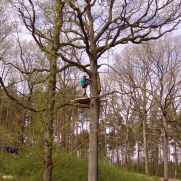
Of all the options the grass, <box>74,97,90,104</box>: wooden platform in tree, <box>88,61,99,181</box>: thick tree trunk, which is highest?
<box>74,97,90,104</box>: wooden platform in tree

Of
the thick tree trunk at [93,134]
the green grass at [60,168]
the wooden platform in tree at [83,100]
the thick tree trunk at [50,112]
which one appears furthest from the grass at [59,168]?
the wooden platform in tree at [83,100]

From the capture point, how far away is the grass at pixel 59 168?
8.83 meters

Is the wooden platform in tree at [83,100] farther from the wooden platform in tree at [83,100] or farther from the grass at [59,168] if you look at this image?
the grass at [59,168]

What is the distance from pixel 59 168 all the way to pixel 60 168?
48 mm

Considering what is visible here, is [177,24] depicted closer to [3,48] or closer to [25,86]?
[3,48]

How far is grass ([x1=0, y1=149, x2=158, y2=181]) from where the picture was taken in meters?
8.83

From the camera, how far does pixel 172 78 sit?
1523 centimetres

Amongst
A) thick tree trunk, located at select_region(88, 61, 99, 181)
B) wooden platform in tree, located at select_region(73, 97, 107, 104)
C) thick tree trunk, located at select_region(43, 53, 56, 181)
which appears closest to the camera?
thick tree trunk, located at select_region(43, 53, 56, 181)

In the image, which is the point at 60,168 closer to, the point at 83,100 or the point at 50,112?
the point at 83,100

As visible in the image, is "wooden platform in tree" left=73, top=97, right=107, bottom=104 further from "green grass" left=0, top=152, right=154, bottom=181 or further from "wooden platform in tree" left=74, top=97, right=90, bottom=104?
"green grass" left=0, top=152, right=154, bottom=181

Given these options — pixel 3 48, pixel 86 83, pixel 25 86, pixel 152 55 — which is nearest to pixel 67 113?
pixel 25 86

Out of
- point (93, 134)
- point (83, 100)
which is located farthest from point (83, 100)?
point (93, 134)

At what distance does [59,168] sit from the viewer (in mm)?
9586

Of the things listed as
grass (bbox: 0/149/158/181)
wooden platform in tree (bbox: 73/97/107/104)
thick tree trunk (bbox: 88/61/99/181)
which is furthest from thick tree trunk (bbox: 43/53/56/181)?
grass (bbox: 0/149/158/181)
